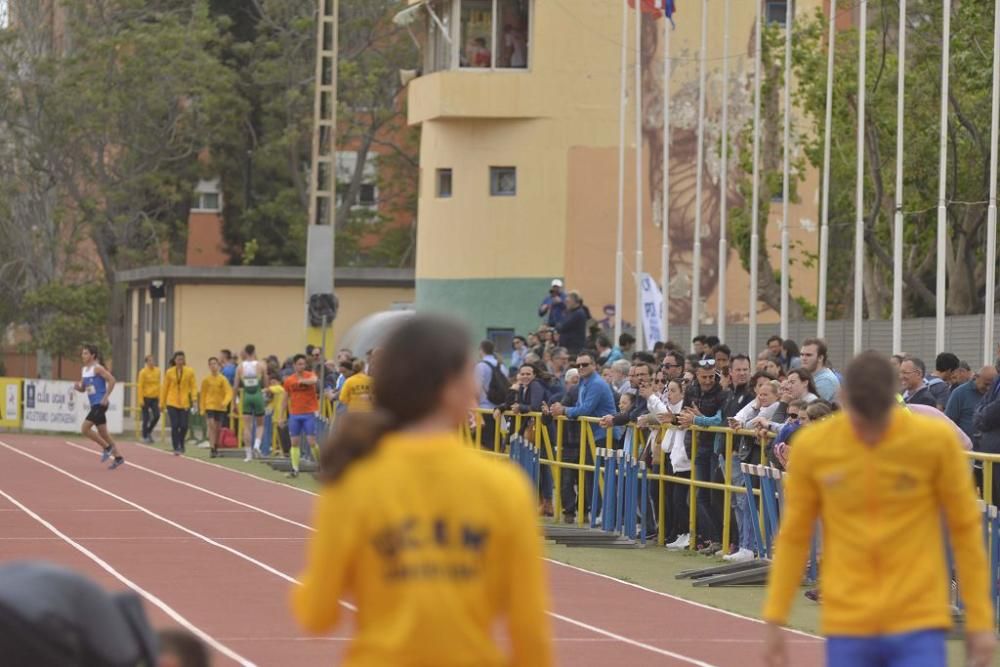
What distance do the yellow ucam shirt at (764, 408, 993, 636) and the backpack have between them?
18.2 m

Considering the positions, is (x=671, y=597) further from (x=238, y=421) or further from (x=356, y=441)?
(x=238, y=421)

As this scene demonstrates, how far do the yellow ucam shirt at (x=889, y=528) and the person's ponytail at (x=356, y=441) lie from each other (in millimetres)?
2350

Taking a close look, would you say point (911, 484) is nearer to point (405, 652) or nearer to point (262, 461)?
point (405, 652)

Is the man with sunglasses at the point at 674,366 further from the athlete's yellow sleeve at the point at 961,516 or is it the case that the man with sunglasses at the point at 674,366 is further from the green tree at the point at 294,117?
the green tree at the point at 294,117

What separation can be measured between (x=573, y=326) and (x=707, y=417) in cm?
1088

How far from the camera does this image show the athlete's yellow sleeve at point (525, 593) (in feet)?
17.2

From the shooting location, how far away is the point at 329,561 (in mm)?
5402

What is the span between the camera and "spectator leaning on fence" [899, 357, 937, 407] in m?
17.5

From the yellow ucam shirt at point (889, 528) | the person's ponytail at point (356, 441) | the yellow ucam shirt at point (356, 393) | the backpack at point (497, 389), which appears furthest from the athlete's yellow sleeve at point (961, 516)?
the yellow ucam shirt at point (356, 393)

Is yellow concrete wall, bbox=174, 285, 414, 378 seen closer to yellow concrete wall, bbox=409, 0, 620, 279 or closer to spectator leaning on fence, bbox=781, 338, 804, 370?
yellow concrete wall, bbox=409, 0, 620, 279

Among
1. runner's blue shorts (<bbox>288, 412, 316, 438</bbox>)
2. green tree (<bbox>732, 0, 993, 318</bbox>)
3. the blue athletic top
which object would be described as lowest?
runner's blue shorts (<bbox>288, 412, 316, 438</bbox>)

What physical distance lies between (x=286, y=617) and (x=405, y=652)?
→ 9.91 metres

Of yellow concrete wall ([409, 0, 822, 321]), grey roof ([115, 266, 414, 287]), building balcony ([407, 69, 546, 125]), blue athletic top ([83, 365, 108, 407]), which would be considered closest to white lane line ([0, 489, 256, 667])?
blue athletic top ([83, 365, 108, 407])

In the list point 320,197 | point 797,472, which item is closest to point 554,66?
point 320,197
